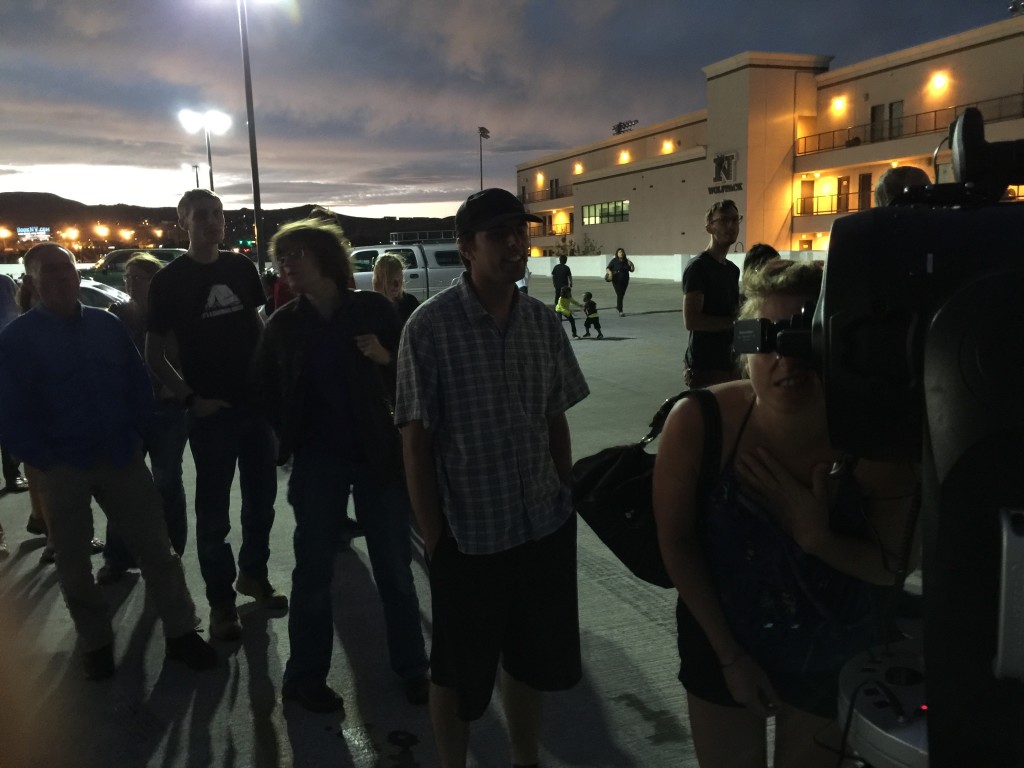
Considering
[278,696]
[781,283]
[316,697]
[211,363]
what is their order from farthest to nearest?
[211,363]
[278,696]
[316,697]
[781,283]

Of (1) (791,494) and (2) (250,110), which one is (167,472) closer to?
(1) (791,494)

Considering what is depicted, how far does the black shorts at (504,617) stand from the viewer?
231 centimetres

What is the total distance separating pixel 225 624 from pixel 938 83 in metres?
38.4

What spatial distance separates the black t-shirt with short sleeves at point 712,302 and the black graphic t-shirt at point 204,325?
8.66 ft

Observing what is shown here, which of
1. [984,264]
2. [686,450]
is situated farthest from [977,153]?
[686,450]

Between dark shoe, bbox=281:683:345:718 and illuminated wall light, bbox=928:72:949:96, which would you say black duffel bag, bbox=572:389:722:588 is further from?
illuminated wall light, bbox=928:72:949:96

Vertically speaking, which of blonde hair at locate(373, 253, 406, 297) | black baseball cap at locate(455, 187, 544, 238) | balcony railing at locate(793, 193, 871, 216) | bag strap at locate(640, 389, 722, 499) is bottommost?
bag strap at locate(640, 389, 722, 499)

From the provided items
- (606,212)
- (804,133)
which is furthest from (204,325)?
(606,212)

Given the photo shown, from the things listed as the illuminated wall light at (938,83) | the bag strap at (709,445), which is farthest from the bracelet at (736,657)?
the illuminated wall light at (938,83)

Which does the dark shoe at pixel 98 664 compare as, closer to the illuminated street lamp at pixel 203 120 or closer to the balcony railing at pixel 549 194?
the illuminated street lamp at pixel 203 120

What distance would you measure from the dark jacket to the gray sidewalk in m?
0.97

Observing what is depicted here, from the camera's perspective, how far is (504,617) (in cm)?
241

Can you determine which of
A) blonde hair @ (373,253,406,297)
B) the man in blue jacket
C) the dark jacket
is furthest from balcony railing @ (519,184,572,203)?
the dark jacket

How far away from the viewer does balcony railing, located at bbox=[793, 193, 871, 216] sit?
1428 inches
